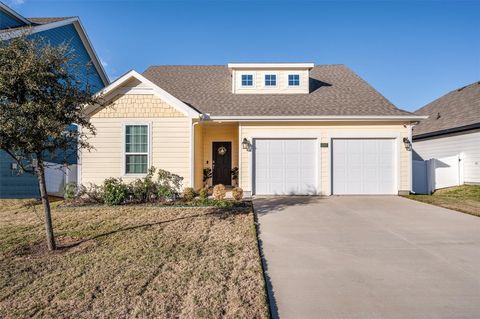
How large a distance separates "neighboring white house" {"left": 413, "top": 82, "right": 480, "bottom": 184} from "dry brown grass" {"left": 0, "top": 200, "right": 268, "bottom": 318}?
12510mm

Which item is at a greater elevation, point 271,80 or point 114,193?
point 271,80

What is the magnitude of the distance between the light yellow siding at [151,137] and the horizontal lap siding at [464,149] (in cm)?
1299

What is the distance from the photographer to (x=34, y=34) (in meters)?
12.0

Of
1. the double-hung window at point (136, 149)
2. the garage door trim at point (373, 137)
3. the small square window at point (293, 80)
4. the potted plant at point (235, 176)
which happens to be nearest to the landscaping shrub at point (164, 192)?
the double-hung window at point (136, 149)

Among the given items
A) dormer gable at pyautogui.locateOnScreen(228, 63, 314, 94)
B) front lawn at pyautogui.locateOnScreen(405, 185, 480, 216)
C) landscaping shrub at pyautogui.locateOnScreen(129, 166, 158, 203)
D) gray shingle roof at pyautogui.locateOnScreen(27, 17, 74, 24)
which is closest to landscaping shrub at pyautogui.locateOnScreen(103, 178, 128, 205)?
landscaping shrub at pyautogui.locateOnScreen(129, 166, 158, 203)

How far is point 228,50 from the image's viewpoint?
1708 cm

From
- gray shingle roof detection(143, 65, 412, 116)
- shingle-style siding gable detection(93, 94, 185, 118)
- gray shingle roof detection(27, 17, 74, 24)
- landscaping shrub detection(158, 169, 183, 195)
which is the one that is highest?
gray shingle roof detection(27, 17, 74, 24)

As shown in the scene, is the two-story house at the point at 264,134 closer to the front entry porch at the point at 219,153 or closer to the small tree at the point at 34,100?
the front entry porch at the point at 219,153

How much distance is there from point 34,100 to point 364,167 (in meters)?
10.6

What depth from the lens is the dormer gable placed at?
13.0 meters

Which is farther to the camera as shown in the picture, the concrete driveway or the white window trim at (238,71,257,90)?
the white window trim at (238,71,257,90)

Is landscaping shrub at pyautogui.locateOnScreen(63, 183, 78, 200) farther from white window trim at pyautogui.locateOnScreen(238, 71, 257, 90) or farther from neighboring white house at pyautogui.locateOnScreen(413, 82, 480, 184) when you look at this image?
neighboring white house at pyautogui.locateOnScreen(413, 82, 480, 184)

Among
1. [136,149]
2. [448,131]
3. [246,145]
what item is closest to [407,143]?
[448,131]

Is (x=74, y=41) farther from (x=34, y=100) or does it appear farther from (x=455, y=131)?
(x=455, y=131)
